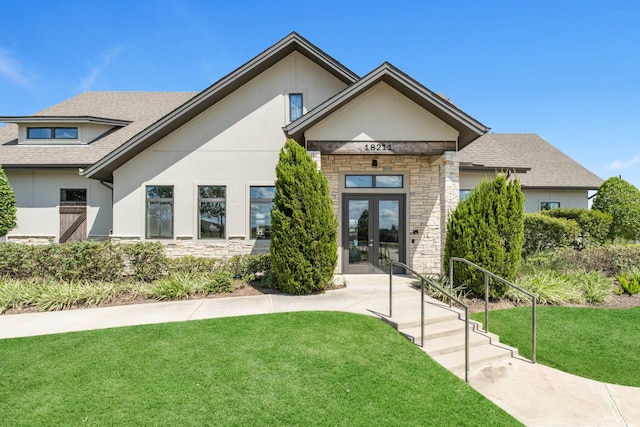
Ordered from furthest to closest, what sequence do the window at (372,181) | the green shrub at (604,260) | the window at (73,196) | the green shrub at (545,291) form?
the window at (73,196) < the window at (372,181) < the green shrub at (604,260) < the green shrub at (545,291)

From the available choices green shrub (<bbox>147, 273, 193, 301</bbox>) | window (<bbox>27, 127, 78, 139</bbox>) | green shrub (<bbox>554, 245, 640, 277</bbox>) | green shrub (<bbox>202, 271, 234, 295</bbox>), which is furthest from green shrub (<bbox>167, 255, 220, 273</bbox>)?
green shrub (<bbox>554, 245, 640, 277</bbox>)

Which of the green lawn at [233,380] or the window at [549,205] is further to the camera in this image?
the window at [549,205]

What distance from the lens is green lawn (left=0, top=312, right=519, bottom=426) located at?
3504 millimetres

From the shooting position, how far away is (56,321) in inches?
258

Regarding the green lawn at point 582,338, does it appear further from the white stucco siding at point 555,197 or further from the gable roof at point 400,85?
the white stucco siding at point 555,197

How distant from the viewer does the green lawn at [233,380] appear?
3504mm

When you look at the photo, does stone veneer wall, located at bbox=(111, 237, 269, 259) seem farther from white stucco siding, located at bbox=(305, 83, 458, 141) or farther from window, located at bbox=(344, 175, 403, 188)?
white stucco siding, located at bbox=(305, 83, 458, 141)

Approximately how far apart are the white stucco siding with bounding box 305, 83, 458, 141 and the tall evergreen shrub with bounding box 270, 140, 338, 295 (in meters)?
1.60

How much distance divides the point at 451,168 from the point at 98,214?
1307 cm

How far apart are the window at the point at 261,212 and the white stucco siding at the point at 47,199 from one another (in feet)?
20.3

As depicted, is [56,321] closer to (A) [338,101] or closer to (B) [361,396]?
(B) [361,396]

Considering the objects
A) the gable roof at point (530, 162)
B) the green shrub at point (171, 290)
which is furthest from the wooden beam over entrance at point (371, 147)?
the green shrub at point (171, 290)

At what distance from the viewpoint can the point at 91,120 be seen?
46.4ft

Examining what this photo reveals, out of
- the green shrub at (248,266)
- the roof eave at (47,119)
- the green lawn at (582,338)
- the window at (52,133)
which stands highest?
the roof eave at (47,119)
